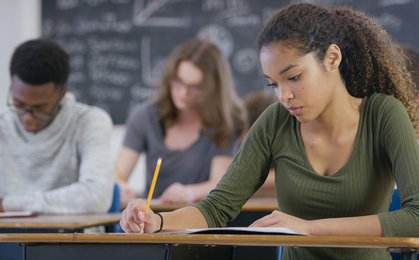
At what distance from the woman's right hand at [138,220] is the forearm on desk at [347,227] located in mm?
Answer: 377

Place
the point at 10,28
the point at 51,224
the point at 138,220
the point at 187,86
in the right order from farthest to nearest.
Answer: the point at 10,28
the point at 187,86
the point at 51,224
the point at 138,220

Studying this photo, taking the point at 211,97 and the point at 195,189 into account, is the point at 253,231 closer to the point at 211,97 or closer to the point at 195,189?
the point at 195,189

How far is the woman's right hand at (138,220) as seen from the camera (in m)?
1.80

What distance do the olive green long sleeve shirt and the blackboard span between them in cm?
330

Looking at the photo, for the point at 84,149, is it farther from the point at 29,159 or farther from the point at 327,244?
the point at 327,244

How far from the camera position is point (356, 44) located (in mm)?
2002

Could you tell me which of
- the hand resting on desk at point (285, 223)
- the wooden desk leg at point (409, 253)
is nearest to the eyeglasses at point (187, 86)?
the hand resting on desk at point (285, 223)

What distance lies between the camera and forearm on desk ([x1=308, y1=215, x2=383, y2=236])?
167 cm

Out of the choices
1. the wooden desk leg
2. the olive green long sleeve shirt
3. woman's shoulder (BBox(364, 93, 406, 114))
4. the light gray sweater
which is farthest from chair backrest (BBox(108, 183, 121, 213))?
the wooden desk leg

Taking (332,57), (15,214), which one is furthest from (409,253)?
(15,214)

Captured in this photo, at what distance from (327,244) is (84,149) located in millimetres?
1786

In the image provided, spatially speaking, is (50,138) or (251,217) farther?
(50,138)

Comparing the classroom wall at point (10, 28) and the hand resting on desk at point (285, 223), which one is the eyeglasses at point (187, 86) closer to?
the classroom wall at point (10, 28)

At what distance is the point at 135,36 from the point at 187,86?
175 centimetres
